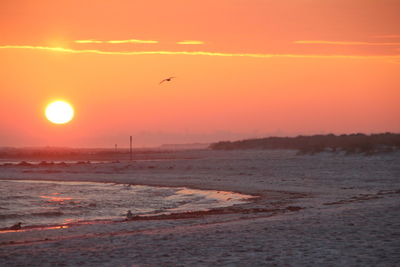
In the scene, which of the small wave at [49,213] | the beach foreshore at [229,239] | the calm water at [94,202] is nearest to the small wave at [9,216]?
the calm water at [94,202]

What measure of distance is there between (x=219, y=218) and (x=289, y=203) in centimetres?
669

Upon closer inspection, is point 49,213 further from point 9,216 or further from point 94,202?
point 94,202

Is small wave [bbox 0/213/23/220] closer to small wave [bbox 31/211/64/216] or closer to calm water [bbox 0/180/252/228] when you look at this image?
calm water [bbox 0/180/252/228]

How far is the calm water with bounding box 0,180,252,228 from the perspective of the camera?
2504 cm

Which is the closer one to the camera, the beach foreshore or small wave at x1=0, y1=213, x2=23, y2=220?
the beach foreshore

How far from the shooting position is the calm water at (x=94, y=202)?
25.0 m

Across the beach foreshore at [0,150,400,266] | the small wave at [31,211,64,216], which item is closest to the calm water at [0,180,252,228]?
the small wave at [31,211,64,216]

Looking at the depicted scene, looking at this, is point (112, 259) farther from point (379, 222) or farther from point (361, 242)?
point (379, 222)

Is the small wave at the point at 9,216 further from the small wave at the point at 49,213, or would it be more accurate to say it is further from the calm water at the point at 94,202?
the small wave at the point at 49,213

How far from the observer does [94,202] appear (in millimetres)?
31031

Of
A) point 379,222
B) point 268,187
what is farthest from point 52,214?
point 268,187

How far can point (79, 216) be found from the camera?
2517 cm

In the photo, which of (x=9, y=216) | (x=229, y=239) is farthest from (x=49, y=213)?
(x=229, y=239)

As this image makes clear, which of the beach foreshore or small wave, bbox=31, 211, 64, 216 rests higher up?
small wave, bbox=31, 211, 64, 216
